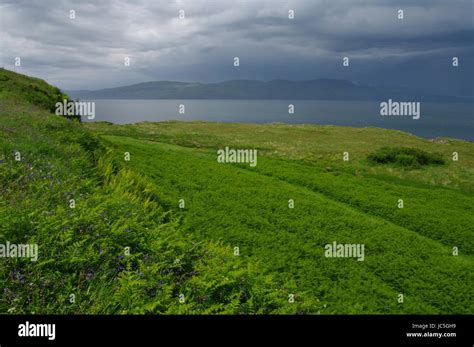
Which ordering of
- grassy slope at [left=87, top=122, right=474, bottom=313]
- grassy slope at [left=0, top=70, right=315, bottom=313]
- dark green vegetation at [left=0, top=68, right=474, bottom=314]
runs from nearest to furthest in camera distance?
grassy slope at [left=0, top=70, right=315, bottom=313], dark green vegetation at [left=0, top=68, right=474, bottom=314], grassy slope at [left=87, top=122, right=474, bottom=313]

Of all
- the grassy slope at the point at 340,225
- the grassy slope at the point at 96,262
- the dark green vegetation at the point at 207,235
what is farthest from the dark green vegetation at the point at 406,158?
the grassy slope at the point at 96,262

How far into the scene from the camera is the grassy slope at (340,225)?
12648 millimetres

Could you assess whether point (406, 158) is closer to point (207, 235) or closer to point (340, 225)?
Answer: point (340, 225)

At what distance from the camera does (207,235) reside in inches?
599

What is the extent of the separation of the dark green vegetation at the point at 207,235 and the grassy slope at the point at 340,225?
2.9 inches

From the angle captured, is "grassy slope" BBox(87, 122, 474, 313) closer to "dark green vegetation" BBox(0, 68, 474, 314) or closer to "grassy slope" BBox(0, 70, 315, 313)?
"dark green vegetation" BBox(0, 68, 474, 314)

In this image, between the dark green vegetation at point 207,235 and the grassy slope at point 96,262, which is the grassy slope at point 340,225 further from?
the grassy slope at point 96,262

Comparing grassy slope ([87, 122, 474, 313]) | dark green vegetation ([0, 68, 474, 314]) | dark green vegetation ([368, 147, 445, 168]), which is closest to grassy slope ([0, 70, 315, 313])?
dark green vegetation ([0, 68, 474, 314])

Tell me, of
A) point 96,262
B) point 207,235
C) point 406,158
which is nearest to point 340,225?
point 207,235

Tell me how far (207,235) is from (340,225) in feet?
22.1

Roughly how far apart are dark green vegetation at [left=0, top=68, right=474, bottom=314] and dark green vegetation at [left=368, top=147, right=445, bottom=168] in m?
7.44

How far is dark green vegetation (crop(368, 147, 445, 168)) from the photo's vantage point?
3609cm
